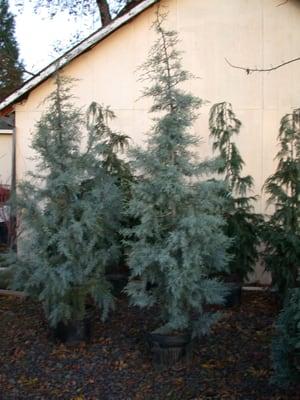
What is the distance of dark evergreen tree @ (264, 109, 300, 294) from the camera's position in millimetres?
6871

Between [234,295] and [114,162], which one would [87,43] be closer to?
[114,162]

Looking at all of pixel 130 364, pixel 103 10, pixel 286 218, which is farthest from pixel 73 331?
pixel 103 10

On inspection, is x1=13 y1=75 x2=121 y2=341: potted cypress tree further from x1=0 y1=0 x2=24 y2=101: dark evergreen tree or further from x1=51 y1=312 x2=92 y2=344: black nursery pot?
x1=0 y1=0 x2=24 y2=101: dark evergreen tree

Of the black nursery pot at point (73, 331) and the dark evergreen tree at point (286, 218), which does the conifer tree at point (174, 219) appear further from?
the dark evergreen tree at point (286, 218)

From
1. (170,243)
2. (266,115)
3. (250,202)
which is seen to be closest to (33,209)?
(170,243)

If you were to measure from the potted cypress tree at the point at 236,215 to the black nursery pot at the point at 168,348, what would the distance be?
5.57 feet

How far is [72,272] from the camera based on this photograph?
19.4 feet

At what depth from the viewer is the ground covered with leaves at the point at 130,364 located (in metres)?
5.11

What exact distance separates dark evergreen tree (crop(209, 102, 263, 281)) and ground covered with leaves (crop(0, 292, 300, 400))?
67 centimetres

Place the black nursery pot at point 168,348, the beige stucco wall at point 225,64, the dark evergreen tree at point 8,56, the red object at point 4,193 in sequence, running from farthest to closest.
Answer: the dark evergreen tree at point 8,56, the red object at point 4,193, the beige stucco wall at point 225,64, the black nursery pot at point 168,348

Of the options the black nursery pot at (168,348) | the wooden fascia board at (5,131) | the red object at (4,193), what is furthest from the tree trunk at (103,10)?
the black nursery pot at (168,348)

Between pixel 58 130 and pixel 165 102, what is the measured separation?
49.8 inches

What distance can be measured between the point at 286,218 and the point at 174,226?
6.82ft

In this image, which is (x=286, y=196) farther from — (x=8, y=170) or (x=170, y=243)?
(x=8, y=170)
